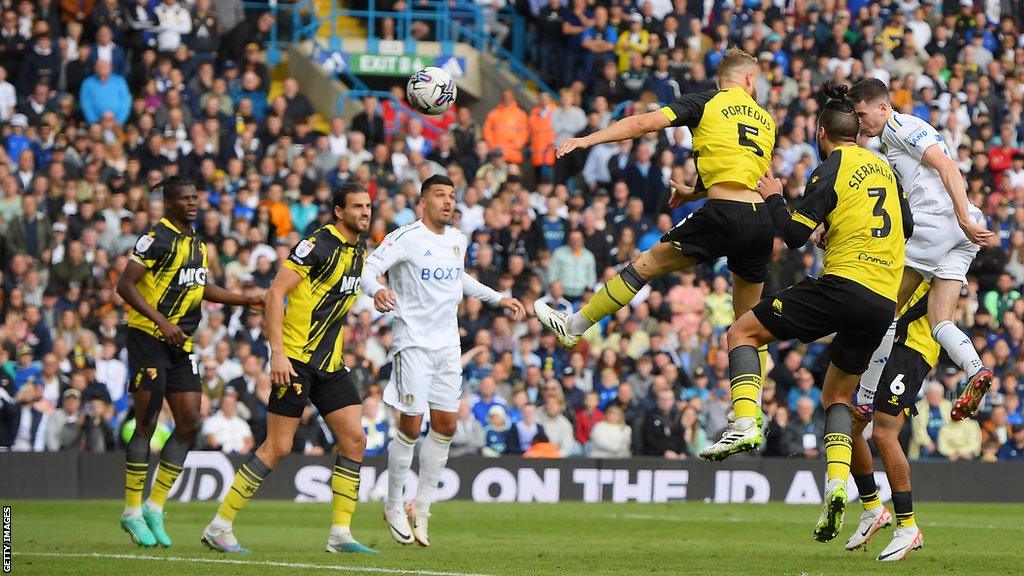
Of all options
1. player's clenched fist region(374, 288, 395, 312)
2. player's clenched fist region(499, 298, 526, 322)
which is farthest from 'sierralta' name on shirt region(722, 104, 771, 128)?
player's clenched fist region(374, 288, 395, 312)

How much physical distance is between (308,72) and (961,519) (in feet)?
46.6

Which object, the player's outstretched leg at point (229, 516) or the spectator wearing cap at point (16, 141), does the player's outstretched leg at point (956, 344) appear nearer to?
the player's outstretched leg at point (229, 516)

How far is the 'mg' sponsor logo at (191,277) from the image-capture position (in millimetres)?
13164

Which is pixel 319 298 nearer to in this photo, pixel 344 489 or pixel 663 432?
pixel 344 489

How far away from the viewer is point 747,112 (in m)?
11.7

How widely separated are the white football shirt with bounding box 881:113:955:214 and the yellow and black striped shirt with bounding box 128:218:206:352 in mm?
5528

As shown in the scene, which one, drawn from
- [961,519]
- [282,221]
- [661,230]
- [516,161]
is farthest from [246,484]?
[516,161]

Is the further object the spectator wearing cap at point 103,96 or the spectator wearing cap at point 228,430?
the spectator wearing cap at point 103,96

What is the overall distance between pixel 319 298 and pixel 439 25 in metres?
17.3

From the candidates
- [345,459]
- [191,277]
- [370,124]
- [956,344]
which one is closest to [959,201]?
[956,344]

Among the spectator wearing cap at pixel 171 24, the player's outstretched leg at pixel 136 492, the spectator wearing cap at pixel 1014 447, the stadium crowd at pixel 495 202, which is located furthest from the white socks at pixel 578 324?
the spectator wearing cap at pixel 171 24

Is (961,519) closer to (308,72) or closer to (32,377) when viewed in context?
(32,377)

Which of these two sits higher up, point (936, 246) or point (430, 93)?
point (430, 93)

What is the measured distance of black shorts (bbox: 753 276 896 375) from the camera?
1088 centimetres
